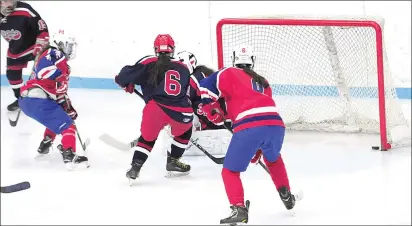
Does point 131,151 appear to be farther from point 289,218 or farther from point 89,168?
point 289,218

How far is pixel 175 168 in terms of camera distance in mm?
5008

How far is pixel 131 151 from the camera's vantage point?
18.6 ft

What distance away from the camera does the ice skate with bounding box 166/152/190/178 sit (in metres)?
5.01

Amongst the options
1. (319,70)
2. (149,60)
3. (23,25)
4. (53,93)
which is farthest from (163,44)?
(23,25)

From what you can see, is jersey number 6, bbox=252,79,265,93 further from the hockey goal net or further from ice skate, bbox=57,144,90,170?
the hockey goal net

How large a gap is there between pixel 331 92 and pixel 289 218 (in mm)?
1896

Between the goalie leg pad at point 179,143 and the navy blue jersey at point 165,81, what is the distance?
21cm

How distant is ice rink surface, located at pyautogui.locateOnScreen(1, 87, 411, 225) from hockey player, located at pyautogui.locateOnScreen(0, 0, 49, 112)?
0.62 metres

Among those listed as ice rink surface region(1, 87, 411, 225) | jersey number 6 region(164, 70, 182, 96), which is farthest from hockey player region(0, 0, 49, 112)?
jersey number 6 region(164, 70, 182, 96)

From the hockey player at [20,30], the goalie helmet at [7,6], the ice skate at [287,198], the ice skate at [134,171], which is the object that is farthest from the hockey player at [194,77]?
the goalie helmet at [7,6]

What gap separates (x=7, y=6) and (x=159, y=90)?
6.34 feet

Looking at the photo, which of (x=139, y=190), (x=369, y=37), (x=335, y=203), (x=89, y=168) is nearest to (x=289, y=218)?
(x=335, y=203)

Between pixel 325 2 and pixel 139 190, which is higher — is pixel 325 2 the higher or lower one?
the higher one

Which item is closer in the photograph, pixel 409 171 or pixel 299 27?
pixel 409 171
